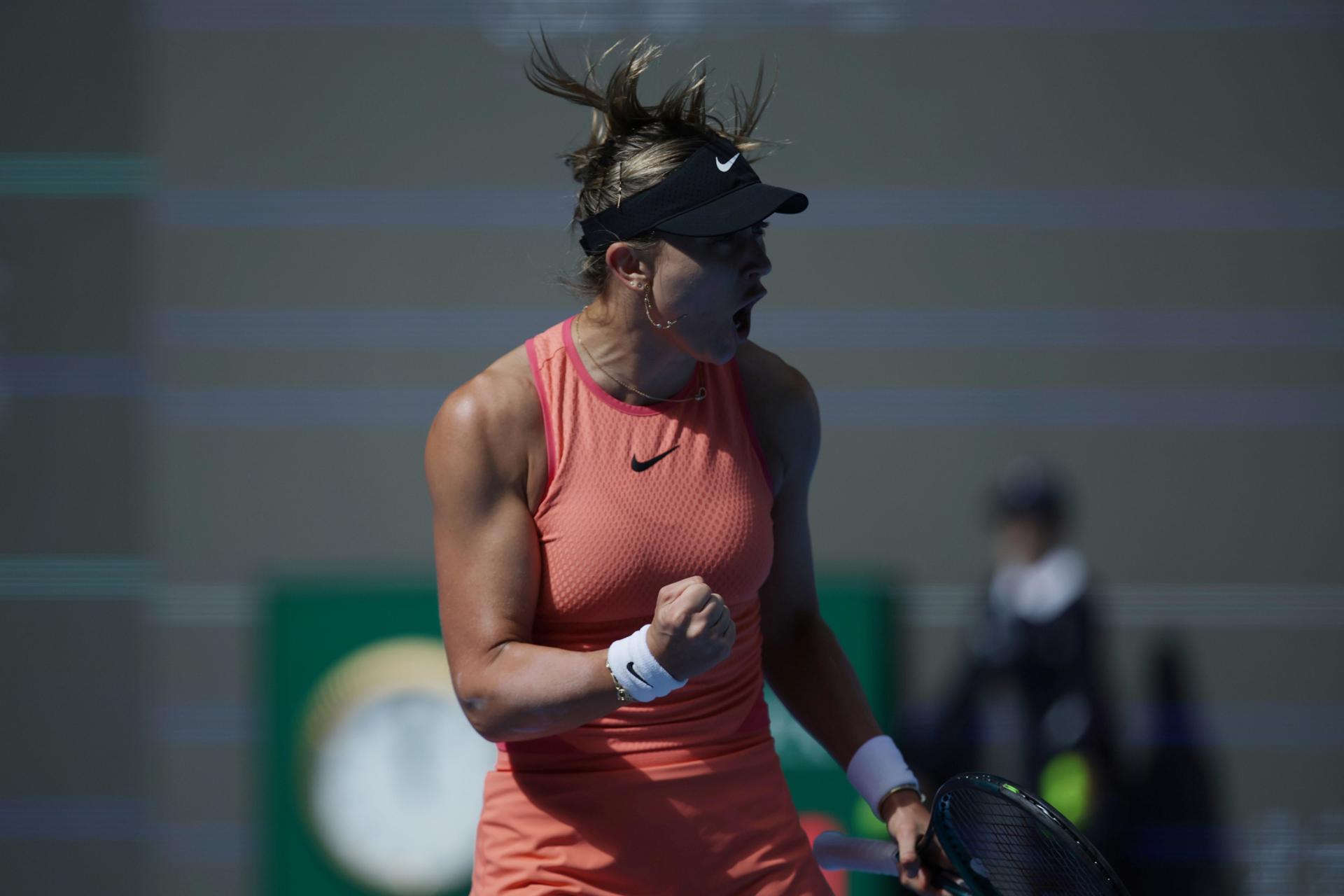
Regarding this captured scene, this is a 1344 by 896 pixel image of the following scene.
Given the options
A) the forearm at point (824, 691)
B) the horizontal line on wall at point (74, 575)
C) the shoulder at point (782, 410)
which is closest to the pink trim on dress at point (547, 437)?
Result: the shoulder at point (782, 410)

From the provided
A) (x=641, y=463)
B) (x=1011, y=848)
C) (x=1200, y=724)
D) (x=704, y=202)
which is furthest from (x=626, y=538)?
(x=1200, y=724)

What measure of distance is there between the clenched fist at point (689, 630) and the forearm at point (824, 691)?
0.53 meters

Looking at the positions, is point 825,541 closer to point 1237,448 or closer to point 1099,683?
point 1099,683

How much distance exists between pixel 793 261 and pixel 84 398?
2116 millimetres

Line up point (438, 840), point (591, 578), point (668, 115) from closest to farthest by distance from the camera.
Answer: point (591, 578) → point (668, 115) → point (438, 840)

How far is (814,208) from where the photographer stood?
3.88 m

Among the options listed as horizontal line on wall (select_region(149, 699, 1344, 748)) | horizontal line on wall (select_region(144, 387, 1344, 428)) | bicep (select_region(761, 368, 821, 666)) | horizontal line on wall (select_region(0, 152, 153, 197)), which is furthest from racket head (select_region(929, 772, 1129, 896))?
horizontal line on wall (select_region(0, 152, 153, 197))

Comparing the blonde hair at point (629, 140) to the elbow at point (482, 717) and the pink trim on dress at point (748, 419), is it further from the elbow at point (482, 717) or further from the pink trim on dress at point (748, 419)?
the elbow at point (482, 717)

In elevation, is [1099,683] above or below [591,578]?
below

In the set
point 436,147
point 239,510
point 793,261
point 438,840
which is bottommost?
point 438,840

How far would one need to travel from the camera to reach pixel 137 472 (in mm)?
3881

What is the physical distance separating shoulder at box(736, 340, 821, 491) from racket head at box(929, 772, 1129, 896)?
51cm

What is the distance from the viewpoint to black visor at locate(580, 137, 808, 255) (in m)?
1.73

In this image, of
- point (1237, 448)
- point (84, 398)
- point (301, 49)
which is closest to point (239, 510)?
point (84, 398)
